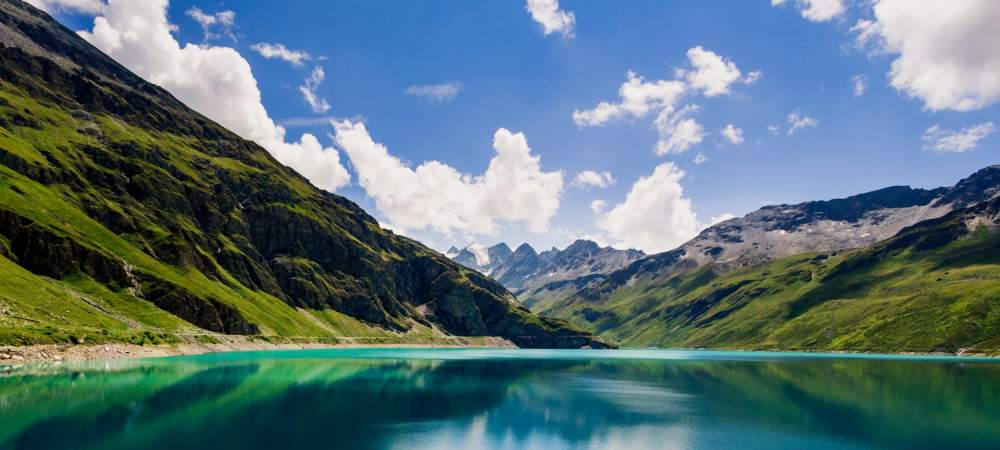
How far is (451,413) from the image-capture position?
63.8m

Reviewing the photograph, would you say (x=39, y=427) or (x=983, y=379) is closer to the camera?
(x=39, y=427)

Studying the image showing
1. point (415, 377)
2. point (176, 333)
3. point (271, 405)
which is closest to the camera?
point (271, 405)

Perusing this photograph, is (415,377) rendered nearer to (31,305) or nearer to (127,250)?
(31,305)

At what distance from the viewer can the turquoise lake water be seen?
151 ft

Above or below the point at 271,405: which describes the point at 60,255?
above

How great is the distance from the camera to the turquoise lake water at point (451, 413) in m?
45.9

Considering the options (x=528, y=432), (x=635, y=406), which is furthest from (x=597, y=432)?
(x=635, y=406)

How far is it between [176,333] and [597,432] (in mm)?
142555

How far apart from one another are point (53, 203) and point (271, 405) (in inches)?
7128

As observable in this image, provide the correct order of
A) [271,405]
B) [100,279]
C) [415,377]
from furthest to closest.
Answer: [100,279] < [415,377] < [271,405]

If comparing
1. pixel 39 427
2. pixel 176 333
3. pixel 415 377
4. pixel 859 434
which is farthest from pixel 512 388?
pixel 176 333

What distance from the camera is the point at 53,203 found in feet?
628

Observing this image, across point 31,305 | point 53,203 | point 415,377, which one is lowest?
point 415,377

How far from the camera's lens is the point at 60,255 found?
163m
